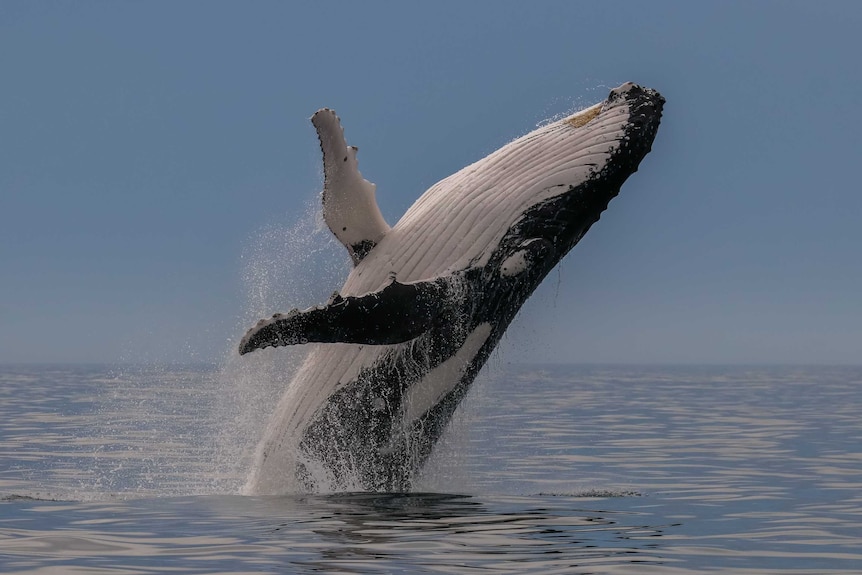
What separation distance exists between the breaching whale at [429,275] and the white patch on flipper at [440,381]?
0.01 meters

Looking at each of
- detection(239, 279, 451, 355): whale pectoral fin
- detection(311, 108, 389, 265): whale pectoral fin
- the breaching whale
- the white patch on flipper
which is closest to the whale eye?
the breaching whale

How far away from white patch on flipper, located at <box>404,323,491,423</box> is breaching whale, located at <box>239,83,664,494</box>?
12 millimetres

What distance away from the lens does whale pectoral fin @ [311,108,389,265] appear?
12.2 meters

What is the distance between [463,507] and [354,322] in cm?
204

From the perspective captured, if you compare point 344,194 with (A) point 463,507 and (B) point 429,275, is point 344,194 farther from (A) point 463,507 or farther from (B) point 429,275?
(A) point 463,507

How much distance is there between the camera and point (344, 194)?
12164mm

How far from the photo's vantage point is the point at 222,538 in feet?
30.5

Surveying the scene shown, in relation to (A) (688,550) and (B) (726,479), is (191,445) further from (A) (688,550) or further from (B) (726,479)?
(A) (688,550)

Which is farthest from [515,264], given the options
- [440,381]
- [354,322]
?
[354,322]

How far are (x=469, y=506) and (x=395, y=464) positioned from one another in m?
1.08

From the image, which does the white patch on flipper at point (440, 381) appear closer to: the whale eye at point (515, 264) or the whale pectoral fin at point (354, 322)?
the whale eye at point (515, 264)

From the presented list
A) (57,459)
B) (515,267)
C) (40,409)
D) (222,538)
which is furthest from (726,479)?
(40,409)

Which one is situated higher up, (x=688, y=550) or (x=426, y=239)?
(x=426, y=239)

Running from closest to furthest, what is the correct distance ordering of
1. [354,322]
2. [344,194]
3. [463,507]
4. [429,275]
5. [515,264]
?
[354,322] → [463,507] → [429,275] → [515,264] → [344,194]
